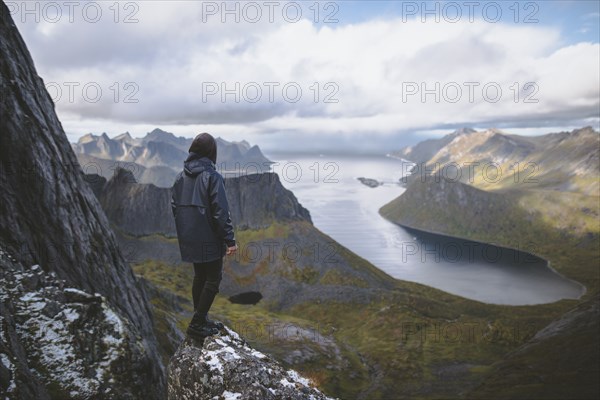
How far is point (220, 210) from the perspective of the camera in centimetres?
1122

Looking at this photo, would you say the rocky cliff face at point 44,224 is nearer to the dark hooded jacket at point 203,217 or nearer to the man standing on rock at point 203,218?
the man standing on rock at point 203,218

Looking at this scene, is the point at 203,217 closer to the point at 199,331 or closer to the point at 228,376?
the point at 199,331

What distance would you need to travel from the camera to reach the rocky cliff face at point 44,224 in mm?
15806

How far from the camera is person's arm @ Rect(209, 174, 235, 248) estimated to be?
1121cm

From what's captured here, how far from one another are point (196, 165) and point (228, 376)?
19.8 feet

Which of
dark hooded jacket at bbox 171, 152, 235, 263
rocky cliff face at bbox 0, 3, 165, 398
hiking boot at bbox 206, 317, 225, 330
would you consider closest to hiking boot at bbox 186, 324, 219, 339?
hiking boot at bbox 206, 317, 225, 330

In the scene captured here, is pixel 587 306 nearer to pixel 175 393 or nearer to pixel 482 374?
pixel 482 374

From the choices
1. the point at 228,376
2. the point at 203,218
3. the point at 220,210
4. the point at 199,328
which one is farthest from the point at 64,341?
the point at 220,210

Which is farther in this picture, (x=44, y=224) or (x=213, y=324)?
(x=44, y=224)

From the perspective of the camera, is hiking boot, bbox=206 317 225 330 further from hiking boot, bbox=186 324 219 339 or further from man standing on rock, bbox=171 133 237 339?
man standing on rock, bbox=171 133 237 339

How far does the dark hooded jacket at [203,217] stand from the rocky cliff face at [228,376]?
2.72m

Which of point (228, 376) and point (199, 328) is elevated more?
point (199, 328)

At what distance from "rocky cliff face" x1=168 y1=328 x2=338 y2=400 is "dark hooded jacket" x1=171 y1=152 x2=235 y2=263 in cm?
272

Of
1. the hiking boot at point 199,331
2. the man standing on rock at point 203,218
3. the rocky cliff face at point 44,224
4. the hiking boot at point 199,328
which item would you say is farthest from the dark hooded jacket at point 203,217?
the rocky cliff face at point 44,224
